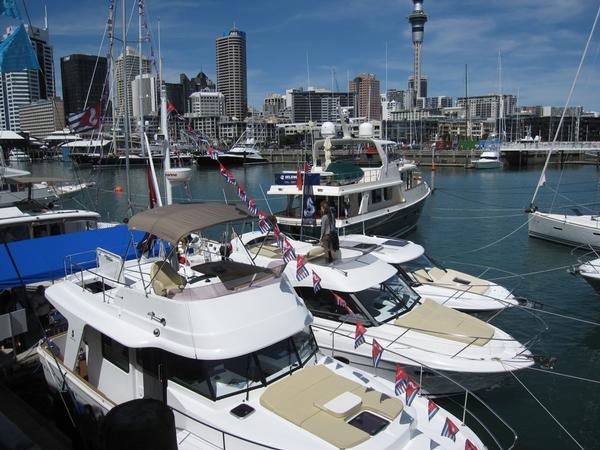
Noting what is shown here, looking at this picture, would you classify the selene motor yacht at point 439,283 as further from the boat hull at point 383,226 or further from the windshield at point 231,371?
the windshield at point 231,371

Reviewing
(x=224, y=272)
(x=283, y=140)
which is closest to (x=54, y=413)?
(x=224, y=272)

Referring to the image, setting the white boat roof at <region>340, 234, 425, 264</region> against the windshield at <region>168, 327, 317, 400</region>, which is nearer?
the windshield at <region>168, 327, 317, 400</region>

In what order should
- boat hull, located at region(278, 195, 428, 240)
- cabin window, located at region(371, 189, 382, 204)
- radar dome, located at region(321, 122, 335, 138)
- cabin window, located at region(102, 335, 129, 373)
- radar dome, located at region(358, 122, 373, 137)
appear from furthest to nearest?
radar dome, located at region(358, 122, 373, 137), radar dome, located at region(321, 122, 335, 138), cabin window, located at region(371, 189, 382, 204), boat hull, located at region(278, 195, 428, 240), cabin window, located at region(102, 335, 129, 373)

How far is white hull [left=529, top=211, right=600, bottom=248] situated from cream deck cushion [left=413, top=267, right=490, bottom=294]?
10.9m

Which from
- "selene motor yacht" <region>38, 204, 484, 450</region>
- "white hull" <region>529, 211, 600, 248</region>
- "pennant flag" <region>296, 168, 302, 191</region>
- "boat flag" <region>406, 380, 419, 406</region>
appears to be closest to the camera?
"selene motor yacht" <region>38, 204, 484, 450</region>

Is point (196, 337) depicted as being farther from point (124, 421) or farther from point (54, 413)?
point (54, 413)

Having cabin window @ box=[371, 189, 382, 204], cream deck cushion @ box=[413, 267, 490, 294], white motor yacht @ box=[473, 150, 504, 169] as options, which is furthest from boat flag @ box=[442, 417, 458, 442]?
white motor yacht @ box=[473, 150, 504, 169]

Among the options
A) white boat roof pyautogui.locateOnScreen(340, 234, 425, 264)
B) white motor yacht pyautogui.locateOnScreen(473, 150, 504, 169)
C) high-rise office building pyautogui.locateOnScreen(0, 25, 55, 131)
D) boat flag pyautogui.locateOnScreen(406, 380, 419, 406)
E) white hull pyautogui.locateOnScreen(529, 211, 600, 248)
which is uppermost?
high-rise office building pyautogui.locateOnScreen(0, 25, 55, 131)

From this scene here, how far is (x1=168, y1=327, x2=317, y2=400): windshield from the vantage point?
237 inches

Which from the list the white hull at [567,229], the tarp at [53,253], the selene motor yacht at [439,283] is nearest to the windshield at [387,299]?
the selene motor yacht at [439,283]

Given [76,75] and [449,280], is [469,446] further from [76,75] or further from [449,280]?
[76,75]

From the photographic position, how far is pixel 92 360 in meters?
7.25

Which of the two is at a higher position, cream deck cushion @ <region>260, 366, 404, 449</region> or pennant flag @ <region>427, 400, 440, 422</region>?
cream deck cushion @ <region>260, 366, 404, 449</region>

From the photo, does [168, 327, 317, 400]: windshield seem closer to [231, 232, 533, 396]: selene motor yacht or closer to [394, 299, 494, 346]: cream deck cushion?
[231, 232, 533, 396]: selene motor yacht
